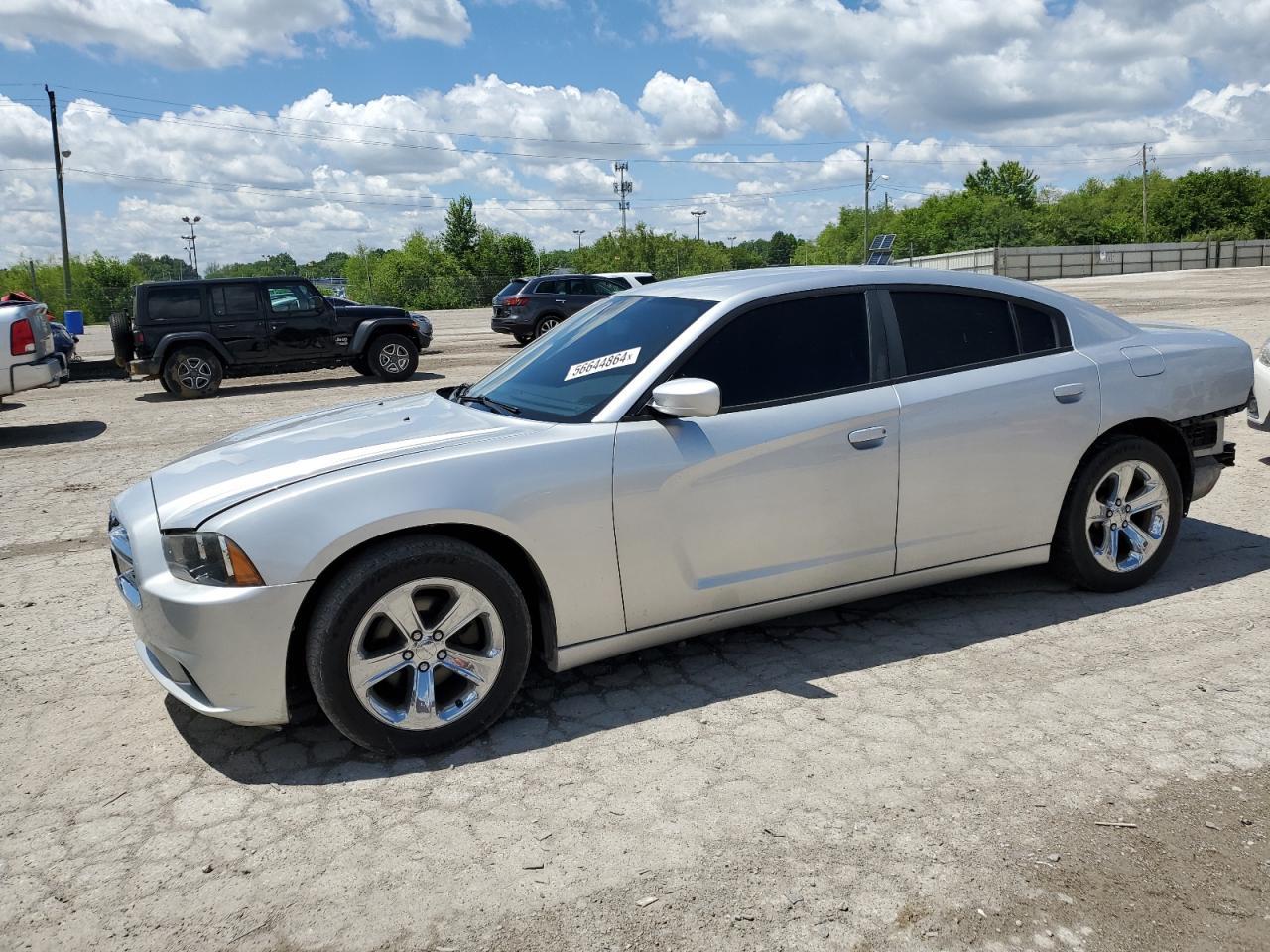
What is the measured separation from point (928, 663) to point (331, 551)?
2385mm

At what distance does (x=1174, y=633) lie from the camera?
Result: 14.3ft

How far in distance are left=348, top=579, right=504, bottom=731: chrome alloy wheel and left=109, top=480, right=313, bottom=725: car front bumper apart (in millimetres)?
251

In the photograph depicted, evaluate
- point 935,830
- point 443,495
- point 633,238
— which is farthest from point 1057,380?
point 633,238

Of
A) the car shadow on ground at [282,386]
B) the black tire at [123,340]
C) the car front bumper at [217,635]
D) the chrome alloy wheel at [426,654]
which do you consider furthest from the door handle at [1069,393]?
the black tire at [123,340]

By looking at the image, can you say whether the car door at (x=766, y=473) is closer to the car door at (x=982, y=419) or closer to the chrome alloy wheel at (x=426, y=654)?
the car door at (x=982, y=419)

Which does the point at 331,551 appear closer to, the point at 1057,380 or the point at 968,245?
the point at 1057,380

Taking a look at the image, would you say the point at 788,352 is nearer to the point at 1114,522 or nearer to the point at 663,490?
the point at 663,490

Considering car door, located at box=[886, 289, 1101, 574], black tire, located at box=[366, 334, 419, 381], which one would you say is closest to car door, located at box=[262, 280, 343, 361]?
black tire, located at box=[366, 334, 419, 381]

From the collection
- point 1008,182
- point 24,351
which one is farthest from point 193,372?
point 1008,182

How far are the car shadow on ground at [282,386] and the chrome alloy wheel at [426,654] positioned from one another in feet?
44.0

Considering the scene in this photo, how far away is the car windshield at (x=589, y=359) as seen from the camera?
393cm

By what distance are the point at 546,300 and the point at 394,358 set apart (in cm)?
726

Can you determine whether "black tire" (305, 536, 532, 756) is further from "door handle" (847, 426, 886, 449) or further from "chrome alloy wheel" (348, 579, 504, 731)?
"door handle" (847, 426, 886, 449)

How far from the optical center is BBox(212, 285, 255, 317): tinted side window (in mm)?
15594
